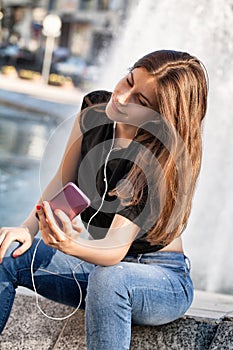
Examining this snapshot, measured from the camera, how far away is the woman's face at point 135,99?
1.72m

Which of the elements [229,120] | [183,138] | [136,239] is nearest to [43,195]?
[136,239]

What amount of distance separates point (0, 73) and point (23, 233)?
22.4 meters

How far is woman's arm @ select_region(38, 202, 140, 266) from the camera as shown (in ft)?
5.26

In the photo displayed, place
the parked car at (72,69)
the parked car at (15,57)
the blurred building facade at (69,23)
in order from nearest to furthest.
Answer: the parked car at (72,69)
the parked car at (15,57)
the blurred building facade at (69,23)

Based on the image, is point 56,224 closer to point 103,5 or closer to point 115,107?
point 115,107

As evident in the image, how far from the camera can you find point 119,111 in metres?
1.78

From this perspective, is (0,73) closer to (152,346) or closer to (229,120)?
(229,120)

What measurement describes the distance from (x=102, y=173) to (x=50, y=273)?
0.32m

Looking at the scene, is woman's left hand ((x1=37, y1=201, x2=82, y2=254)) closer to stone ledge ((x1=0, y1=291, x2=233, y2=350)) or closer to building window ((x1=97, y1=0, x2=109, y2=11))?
stone ledge ((x1=0, y1=291, x2=233, y2=350))

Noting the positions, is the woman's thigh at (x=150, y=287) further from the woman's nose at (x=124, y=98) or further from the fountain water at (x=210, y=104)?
the fountain water at (x=210, y=104)

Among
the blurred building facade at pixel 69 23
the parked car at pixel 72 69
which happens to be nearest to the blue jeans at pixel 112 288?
the parked car at pixel 72 69

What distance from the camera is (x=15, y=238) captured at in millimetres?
1851

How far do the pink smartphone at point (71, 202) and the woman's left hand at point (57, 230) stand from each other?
42 mm

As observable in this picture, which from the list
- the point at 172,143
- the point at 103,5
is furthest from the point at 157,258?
the point at 103,5
